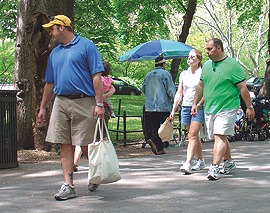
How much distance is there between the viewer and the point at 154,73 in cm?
952

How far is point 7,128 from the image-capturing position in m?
7.29

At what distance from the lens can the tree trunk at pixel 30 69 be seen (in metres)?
8.84

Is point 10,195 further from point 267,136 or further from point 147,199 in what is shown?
point 267,136

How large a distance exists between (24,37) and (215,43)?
429 centimetres

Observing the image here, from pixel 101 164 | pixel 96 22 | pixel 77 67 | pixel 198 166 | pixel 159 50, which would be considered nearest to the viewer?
pixel 101 164

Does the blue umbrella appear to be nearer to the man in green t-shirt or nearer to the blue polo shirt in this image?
the man in green t-shirt

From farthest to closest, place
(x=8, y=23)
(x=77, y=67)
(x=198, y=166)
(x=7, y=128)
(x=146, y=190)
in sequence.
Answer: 1. (x=8, y=23)
2. (x=7, y=128)
3. (x=198, y=166)
4. (x=146, y=190)
5. (x=77, y=67)

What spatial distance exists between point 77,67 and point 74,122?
2.12 ft

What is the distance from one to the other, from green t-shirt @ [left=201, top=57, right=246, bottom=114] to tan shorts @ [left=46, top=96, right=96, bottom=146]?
2001mm

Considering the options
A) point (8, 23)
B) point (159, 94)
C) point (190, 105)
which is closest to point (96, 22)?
point (8, 23)

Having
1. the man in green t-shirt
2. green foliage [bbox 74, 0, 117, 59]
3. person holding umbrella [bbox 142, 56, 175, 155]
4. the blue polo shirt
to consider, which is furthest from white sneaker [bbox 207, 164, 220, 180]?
green foliage [bbox 74, 0, 117, 59]

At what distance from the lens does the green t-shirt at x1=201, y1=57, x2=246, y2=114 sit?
20.4ft

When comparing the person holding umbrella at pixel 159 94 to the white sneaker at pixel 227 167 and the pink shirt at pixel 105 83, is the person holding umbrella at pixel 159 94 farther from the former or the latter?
the white sneaker at pixel 227 167

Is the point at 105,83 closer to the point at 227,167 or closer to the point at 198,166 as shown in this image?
the point at 198,166
